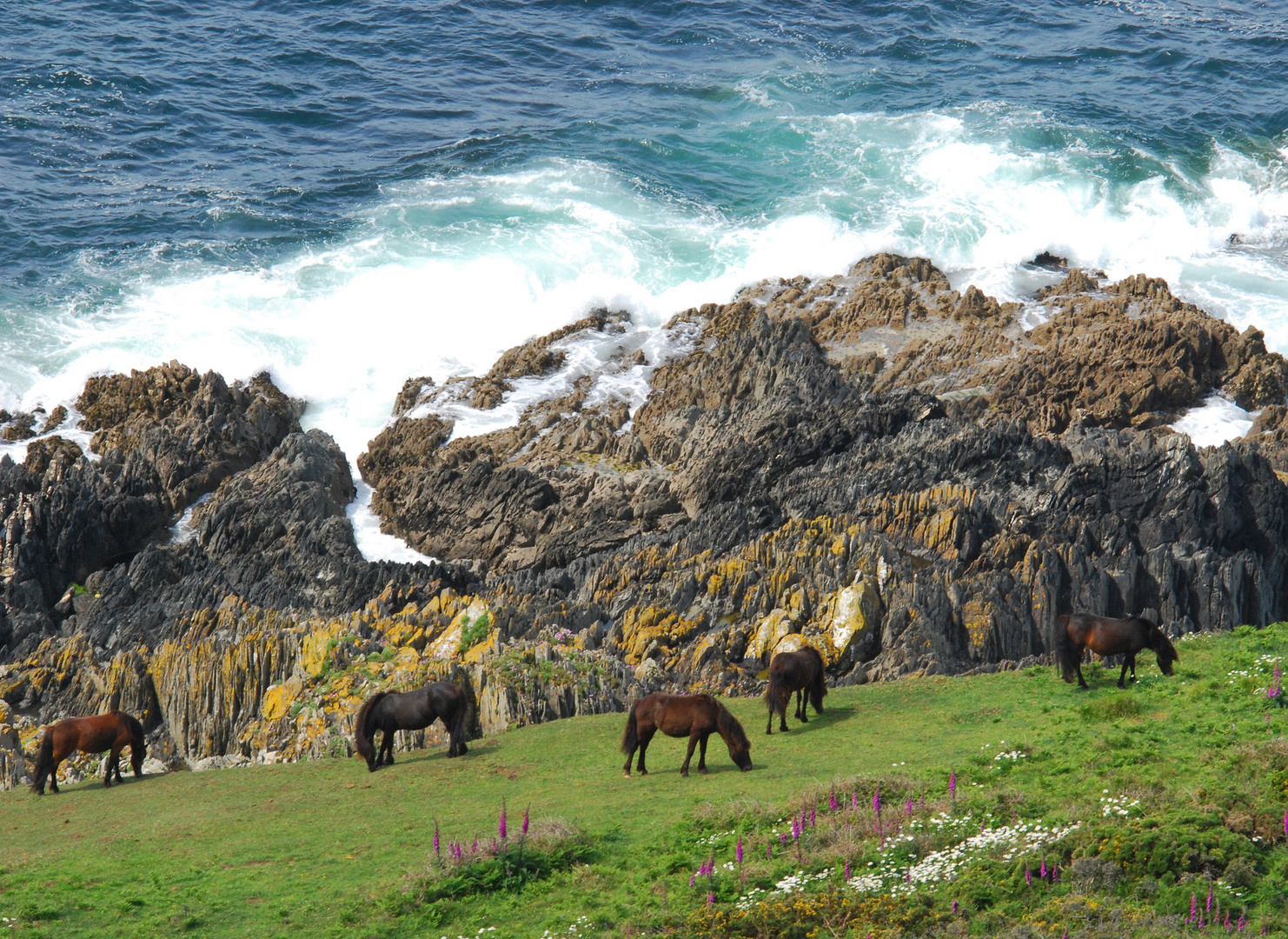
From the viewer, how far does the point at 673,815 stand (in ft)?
56.7

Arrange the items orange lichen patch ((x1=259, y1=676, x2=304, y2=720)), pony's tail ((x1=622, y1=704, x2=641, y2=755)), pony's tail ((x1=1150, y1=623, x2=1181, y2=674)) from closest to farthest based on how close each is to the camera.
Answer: pony's tail ((x1=622, y1=704, x2=641, y2=755)) → pony's tail ((x1=1150, y1=623, x2=1181, y2=674)) → orange lichen patch ((x1=259, y1=676, x2=304, y2=720))

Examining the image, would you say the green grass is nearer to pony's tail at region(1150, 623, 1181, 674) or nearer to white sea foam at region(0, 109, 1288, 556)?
pony's tail at region(1150, 623, 1181, 674)

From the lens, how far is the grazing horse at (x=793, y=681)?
21.7m

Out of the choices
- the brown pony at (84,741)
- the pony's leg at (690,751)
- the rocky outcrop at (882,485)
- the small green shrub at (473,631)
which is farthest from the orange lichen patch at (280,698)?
the pony's leg at (690,751)

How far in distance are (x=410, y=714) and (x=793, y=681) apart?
7.17 m

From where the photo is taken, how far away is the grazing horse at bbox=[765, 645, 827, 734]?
2169 cm

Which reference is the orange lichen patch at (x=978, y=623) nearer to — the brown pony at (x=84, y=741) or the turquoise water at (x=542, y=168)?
the brown pony at (x=84, y=741)

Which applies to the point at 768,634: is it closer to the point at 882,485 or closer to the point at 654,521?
the point at 882,485

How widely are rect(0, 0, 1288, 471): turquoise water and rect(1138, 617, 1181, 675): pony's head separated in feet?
119

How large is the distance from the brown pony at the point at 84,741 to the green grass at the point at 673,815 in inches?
19.9

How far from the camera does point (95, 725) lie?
2223cm

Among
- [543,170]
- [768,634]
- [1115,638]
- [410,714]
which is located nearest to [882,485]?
[768,634]

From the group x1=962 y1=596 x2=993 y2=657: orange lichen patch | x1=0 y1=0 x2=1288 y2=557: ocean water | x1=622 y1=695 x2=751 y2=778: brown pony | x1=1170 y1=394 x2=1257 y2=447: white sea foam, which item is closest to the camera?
x1=622 y1=695 x2=751 y2=778: brown pony

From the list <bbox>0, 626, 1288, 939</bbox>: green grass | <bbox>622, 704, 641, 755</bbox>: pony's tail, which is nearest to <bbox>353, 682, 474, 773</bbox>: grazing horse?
<bbox>0, 626, 1288, 939</bbox>: green grass
